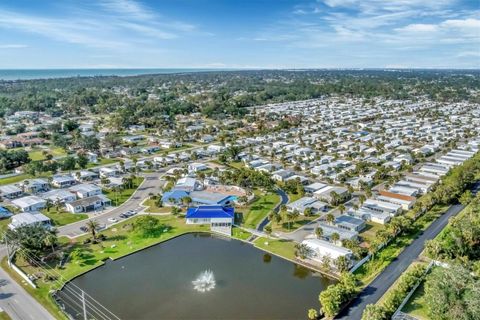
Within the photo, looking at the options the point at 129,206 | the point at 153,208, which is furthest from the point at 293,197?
the point at 129,206

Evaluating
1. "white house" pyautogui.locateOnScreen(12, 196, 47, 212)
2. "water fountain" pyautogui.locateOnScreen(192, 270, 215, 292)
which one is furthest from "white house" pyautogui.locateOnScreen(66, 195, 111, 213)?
"water fountain" pyautogui.locateOnScreen(192, 270, 215, 292)

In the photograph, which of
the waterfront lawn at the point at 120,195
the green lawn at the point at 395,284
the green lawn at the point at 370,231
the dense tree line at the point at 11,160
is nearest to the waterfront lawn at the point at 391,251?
the green lawn at the point at 395,284

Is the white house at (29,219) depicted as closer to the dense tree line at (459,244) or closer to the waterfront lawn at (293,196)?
the waterfront lawn at (293,196)

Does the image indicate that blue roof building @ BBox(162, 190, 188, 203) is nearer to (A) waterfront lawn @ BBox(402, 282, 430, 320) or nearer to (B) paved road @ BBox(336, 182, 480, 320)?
(B) paved road @ BBox(336, 182, 480, 320)

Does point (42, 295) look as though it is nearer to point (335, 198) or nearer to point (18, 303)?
point (18, 303)

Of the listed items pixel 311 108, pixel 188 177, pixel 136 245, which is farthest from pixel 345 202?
pixel 311 108

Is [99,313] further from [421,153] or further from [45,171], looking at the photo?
[421,153]
